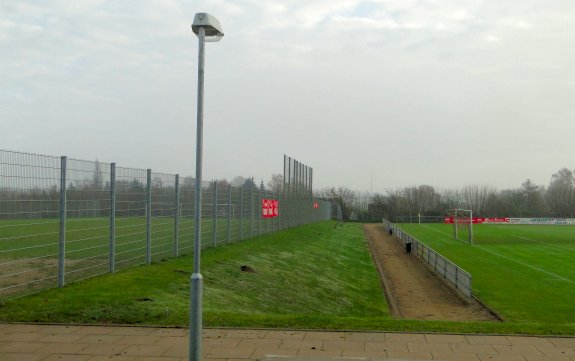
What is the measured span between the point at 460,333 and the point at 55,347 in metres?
5.37

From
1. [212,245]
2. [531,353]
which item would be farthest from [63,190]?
[212,245]

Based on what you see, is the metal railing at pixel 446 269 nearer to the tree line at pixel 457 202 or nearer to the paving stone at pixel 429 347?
the paving stone at pixel 429 347

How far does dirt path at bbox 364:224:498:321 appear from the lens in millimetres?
17516

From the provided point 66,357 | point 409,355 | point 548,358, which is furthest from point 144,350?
point 548,358

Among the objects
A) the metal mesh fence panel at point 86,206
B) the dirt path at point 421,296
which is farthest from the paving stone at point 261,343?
the dirt path at point 421,296

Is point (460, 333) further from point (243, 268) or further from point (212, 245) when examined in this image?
point (212, 245)

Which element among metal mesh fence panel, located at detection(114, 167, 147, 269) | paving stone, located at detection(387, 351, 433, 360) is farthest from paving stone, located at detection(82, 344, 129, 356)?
metal mesh fence panel, located at detection(114, 167, 147, 269)

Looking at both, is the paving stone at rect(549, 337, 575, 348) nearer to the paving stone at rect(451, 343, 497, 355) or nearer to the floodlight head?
the paving stone at rect(451, 343, 497, 355)

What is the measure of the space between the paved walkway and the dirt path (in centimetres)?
915

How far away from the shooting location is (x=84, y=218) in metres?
12.3

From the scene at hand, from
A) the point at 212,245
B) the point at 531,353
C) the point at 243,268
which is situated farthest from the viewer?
the point at 212,245

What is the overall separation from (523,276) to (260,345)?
22869 millimetres

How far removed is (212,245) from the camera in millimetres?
21297

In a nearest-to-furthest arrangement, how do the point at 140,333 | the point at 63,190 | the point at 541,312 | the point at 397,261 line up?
the point at 140,333, the point at 63,190, the point at 541,312, the point at 397,261
